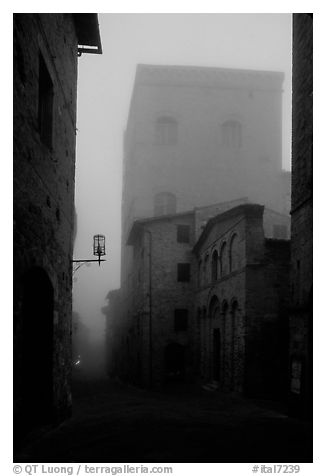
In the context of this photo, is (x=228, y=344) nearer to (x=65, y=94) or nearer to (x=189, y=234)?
(x=189, y=234)

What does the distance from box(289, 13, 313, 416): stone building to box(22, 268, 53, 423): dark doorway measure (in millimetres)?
5265

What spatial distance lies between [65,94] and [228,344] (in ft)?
40.8

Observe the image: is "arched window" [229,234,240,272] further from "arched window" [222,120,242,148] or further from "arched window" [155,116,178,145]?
"arched window" [222,120,242,148]

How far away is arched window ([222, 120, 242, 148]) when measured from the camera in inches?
1323

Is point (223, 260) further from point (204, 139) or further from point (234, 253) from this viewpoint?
point (204, 139)

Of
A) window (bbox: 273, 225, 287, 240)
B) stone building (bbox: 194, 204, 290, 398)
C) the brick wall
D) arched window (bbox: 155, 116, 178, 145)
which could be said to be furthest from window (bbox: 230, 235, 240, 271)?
arched window (bbox: 155, 116, 178, 145)

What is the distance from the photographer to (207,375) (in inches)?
908

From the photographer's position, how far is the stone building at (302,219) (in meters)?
10.9

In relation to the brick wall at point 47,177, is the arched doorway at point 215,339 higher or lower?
lower

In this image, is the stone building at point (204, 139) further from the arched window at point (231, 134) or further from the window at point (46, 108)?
the window at point (46, 108)

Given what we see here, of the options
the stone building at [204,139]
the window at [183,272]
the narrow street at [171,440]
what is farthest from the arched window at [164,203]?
the narrow street at [171,440]

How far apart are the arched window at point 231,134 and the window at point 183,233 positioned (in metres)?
8.71

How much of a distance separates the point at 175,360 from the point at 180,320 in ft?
6.51
